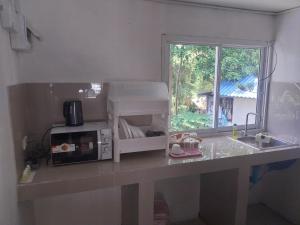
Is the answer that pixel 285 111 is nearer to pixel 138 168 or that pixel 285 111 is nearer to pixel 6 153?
pixel 138 168

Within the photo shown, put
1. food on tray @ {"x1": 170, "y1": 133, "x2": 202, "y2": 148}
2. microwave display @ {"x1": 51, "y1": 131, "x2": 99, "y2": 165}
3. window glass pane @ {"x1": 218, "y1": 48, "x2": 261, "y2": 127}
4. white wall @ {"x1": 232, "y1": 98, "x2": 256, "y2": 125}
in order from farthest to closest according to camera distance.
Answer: white wall @ {"x1": 232, "y1": 98, "x2": 256, "y2": 125} → window glass pane @ {"x1": 218, "y1": 48, "x2": 261, "y2": 127} → food on tray @ {"x1": 170, "y1": 133, "x2": 202, "y2": 148} → microwave display @ {"x1": 51, "y1": 131, "x2": 99, "y2": 165}

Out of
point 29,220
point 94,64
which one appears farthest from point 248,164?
point 29,220

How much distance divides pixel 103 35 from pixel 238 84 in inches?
61.4

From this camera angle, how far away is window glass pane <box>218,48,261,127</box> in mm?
2531

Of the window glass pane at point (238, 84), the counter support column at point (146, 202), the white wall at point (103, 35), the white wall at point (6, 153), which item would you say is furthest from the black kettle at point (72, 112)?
the window glass pane at point (238, 84)

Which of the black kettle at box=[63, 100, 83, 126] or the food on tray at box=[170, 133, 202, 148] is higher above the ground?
the black kettle at box=[63, 100, 83, 126]

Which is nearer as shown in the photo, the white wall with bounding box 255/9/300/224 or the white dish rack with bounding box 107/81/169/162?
the white dish rack with bounding box 107/81/169/162

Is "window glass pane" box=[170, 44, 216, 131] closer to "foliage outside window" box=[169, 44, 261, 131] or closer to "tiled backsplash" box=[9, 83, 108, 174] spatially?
"foliage outside window" box=[169, 44, 261, 131]

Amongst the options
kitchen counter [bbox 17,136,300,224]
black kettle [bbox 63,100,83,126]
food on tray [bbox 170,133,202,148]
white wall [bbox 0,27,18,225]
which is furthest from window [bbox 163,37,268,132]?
white wall [bbox 0,27,18,225]

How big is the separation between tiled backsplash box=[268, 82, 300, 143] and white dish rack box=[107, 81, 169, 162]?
4.53 feet

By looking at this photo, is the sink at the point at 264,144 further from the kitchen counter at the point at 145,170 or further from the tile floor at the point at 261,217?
the tile floor at the point at 261,217

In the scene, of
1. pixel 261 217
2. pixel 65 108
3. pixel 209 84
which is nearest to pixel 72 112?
pixel 65 108

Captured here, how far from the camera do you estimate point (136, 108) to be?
5.65ft

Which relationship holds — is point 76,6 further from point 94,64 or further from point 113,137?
point 113,137
